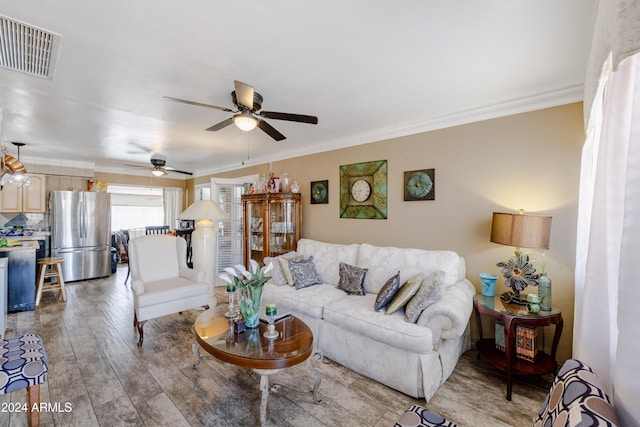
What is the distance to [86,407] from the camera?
2.03 meters

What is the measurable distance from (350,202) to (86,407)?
133 inches

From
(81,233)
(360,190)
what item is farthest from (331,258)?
Result: (81,233)

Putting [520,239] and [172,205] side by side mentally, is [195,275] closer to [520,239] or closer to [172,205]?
[520,239]

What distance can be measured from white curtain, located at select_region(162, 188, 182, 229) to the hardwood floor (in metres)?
5.24

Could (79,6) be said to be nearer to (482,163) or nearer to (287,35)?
(287,35)

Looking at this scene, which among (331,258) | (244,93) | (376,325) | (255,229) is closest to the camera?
(244,93)

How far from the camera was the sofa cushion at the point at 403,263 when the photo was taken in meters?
2.78

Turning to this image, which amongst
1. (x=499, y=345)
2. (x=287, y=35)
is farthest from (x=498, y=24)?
(x=499, y=345)

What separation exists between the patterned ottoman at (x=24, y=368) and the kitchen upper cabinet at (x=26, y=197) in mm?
5121

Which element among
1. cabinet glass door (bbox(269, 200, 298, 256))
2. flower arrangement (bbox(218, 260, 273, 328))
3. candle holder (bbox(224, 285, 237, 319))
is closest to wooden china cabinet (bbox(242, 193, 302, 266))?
cabinet glass door (bbox(269, 200, 298, 256))

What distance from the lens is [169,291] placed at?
126 inches

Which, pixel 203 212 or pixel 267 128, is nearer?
pixel 267 128

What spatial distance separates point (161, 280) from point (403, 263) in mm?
3033

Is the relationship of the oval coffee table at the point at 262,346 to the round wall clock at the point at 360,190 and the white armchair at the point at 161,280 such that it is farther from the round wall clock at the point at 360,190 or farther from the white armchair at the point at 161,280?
the round wall clock at the point at 360,190
